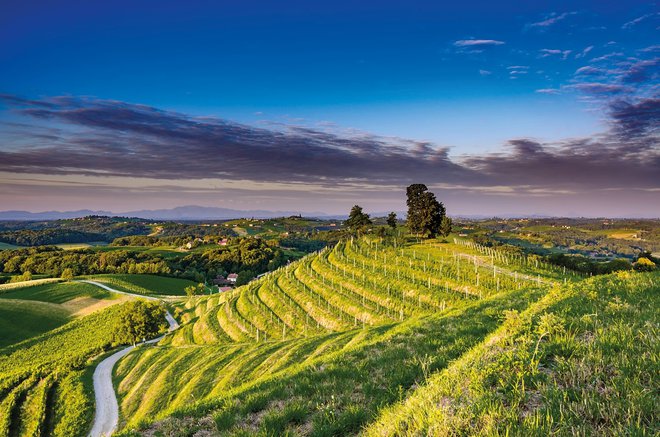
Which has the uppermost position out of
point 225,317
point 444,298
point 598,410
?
point 598,410

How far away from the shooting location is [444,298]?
49.7m

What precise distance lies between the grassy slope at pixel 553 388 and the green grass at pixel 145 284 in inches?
6155

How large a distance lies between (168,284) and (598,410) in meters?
179

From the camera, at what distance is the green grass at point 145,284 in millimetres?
142000

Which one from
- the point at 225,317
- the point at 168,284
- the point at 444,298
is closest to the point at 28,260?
the point at 168,284

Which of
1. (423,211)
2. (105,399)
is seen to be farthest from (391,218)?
(105,399)

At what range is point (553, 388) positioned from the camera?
571cm

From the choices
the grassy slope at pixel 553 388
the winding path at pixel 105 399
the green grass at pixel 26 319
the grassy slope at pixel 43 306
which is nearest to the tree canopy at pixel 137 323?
the winding path at pixel 105 399

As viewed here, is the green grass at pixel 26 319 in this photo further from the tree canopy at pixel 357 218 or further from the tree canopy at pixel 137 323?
the tree canopy at pixel 357 218

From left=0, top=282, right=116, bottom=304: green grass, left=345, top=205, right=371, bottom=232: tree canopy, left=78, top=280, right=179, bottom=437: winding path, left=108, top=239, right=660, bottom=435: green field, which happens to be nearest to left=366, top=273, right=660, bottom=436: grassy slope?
left=108, top=239, right=660, bottom=435: green field

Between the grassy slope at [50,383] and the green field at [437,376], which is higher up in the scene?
the green field at [437,376]

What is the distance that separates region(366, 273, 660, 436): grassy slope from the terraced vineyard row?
37321mm

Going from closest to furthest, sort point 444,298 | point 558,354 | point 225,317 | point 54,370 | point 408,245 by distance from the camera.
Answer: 1. point 558,354
2. point 444,298
3. point 54,370
4. point 225,317
5. point 408,245

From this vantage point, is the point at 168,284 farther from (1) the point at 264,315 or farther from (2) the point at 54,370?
(1) the point at 264,315
